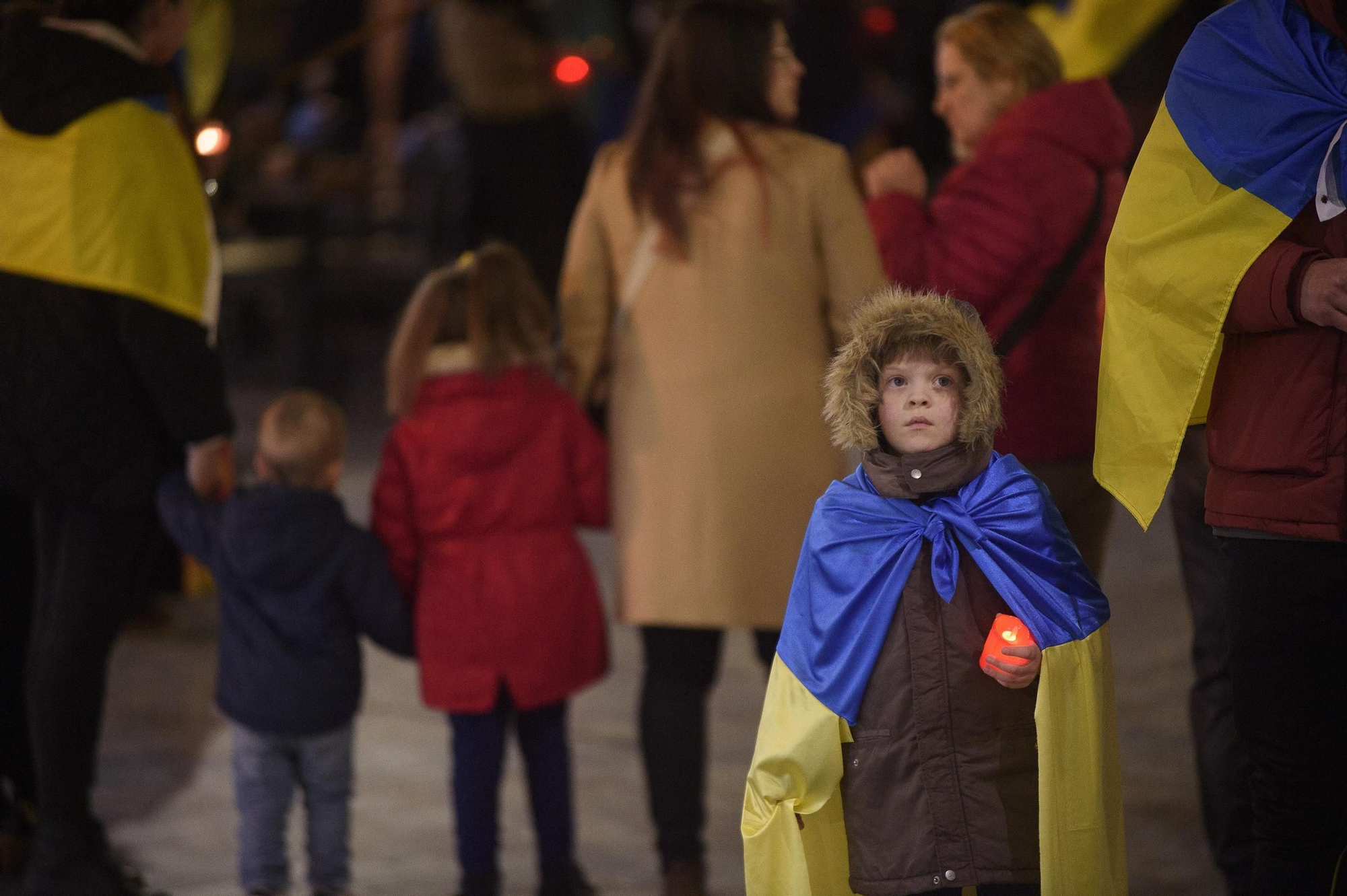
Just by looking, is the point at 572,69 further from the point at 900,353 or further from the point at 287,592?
the point at 900,353

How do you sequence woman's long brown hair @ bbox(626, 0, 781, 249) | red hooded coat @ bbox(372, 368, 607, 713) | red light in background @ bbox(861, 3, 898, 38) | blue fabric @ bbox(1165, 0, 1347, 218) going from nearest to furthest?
blue fabric @ bbox(1165, 0, 1347, 218) < woman's long brown hair @ bbox(626, 0, 781, 249) < red hooded coat @ bbox(372, 368, 607, 713) < red light in background @ bbox(861, 3, 898, 38)

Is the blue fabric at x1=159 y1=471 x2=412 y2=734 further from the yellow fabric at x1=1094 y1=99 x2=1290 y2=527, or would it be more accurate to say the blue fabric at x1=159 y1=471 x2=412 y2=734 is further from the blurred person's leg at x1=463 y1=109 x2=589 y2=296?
the blurred person's leg at x1=463 y1=109 x2=589 y2=296

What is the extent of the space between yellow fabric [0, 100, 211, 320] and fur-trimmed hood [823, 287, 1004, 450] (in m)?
1.58

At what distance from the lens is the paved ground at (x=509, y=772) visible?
3.77 metres

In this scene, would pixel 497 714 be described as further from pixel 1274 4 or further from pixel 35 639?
pixel 1274 4

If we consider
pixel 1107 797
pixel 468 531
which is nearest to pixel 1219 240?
pixel 1107 797

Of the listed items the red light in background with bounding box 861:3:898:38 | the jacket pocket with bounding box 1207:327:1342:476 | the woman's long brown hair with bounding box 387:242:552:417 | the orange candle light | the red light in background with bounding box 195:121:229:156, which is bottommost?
the orange candle light

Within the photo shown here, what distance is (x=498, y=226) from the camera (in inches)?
302

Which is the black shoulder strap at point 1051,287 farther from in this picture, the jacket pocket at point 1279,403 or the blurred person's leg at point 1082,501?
the jacket pocket at point 1279,403

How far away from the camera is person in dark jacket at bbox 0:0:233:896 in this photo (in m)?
3.32

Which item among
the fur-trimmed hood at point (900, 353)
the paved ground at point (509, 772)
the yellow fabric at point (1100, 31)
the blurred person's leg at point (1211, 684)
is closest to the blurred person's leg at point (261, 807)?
the paved ground at point (509, 772)

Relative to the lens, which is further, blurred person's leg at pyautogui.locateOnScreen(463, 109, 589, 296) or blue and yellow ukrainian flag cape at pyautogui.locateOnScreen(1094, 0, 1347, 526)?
blurred person's leg at pyautogui.locateOnScreen(463, 109, 589, 296)

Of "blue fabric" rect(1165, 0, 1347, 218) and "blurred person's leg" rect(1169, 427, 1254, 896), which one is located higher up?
"blue fabric" rect(1165, 0, 1347, 218)

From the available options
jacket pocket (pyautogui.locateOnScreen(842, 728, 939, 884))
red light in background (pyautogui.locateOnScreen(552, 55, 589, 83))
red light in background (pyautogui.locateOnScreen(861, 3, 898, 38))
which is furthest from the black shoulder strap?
red light in background (pyautogui.locateOnScreen(861, 3, 898, 38))
